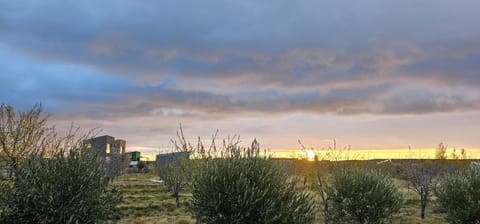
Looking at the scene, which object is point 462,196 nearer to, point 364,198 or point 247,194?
point 364,198

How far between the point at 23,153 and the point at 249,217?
8823mm

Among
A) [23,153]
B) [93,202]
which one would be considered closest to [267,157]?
[93,202]

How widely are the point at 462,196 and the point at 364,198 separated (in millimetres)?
3733

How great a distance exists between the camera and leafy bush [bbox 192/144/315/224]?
1030 centimetres

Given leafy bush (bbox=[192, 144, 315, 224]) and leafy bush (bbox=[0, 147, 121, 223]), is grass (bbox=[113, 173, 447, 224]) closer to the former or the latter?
leafy bush (bbox=[192, 144, 315, 224])

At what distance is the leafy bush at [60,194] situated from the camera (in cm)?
948

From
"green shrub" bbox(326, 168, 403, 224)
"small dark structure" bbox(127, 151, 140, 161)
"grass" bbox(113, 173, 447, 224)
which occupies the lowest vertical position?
"grass" bbox(113, 173, 447, 224)

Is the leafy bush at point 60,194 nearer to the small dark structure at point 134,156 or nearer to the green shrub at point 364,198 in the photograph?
the green shrub at point 364,198

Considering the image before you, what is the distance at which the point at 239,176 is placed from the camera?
1067 centimetres

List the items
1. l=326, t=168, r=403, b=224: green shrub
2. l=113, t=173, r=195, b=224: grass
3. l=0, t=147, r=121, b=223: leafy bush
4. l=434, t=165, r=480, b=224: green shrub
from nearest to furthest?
l=0, t=147, r=121, b=223: leafy bush < l=434, t=165, r=480, b=224: green shrub < l=326, t=168, r=403, b=224: green shrub < l=113, t=173, r=195, b=224: grass

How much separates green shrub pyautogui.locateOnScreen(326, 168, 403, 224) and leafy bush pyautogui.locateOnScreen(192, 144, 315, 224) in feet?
15.9

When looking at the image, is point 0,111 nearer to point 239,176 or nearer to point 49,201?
point 49,201

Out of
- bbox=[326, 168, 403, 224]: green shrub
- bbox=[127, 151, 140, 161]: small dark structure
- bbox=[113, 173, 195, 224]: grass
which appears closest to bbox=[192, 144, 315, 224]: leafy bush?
bbox=[326, 168, 403, 224]: green shrub

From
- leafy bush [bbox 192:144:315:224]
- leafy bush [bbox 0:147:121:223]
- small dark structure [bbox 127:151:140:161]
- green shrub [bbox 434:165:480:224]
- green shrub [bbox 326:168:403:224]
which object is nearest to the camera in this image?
leafy bush [bbox 0:147:121:223]
